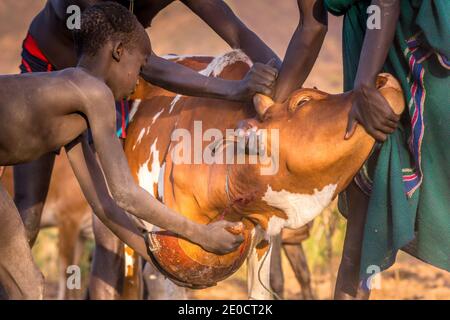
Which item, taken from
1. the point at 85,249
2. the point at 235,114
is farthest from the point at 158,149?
the point at 85,249

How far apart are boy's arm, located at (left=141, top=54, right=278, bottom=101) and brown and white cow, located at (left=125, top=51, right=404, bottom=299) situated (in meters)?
0.08

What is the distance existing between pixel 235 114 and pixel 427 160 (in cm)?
92

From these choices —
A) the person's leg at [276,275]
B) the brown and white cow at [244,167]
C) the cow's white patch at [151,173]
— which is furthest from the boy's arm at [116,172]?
the person's leg at [276,275]

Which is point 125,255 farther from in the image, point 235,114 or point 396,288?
point 396,288

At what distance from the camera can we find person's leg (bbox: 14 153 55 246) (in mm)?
5172

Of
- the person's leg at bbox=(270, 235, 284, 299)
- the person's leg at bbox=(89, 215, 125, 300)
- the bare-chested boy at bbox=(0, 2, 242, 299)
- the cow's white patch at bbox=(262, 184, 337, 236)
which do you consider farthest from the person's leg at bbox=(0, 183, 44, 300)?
the person's leg at bbox=(270, 235, 284, 299)

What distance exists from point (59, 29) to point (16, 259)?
5.28 feet

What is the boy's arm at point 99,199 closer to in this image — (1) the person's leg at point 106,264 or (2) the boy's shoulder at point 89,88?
(2) the boy's shoulder at point 89,88

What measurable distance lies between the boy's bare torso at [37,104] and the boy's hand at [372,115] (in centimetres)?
94

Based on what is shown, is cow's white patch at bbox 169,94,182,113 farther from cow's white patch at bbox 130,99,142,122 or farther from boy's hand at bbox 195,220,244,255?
boy's hand at bbox 195,220,244,255

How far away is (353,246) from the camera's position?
14.3ft

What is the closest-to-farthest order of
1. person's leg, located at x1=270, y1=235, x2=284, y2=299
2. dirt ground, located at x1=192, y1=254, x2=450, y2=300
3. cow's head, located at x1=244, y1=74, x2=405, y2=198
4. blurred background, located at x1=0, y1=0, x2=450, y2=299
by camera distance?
cow's head, located at x1=244, y1=74, x2=405, y2=198
person's leg, located at x1=270, y1=235, x2=284, y2=299
dirt ground, located at x1=192, y1=254, x2=450, y2=300
blurred background, located at x1=0, y1=0, x2=450, y2=299

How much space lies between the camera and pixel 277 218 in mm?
4258

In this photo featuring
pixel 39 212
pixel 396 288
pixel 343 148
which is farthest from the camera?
pixel 396 288
